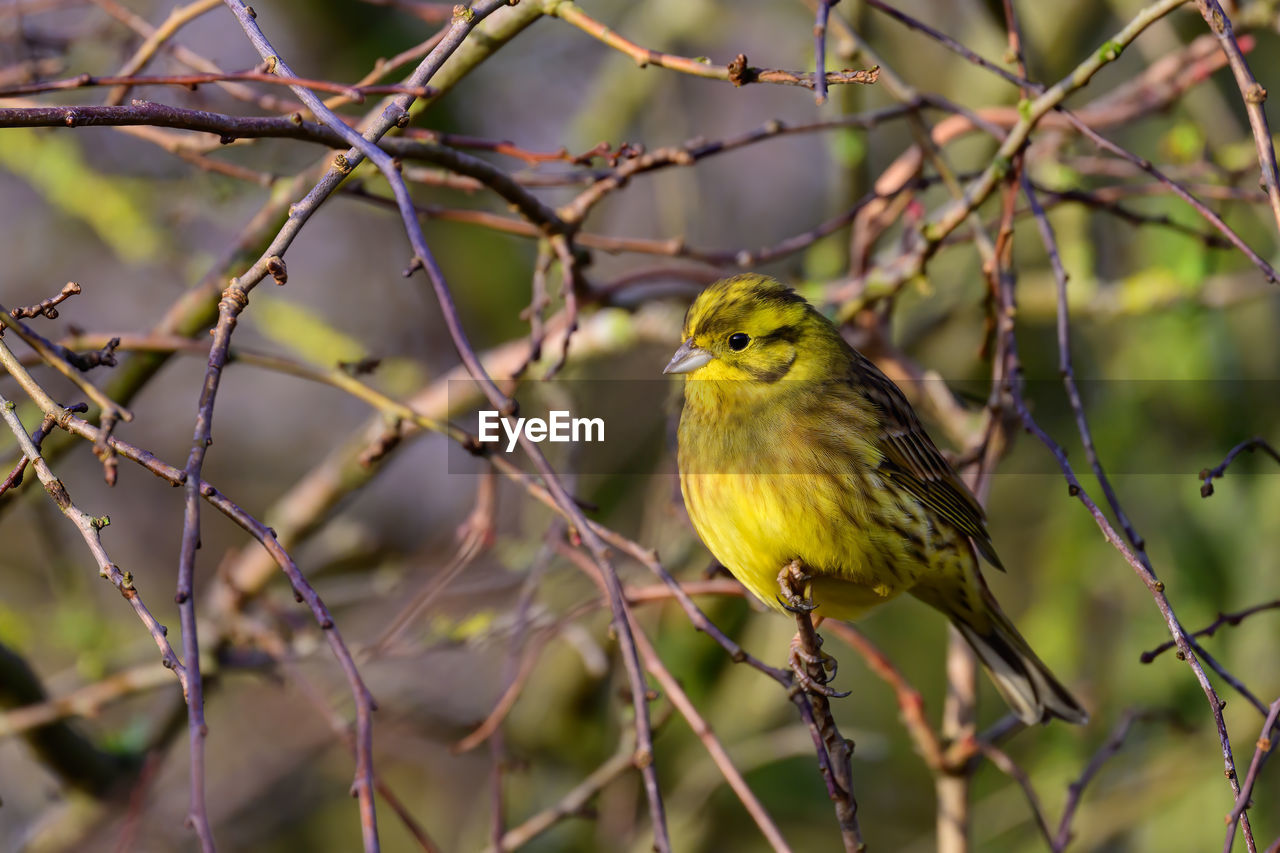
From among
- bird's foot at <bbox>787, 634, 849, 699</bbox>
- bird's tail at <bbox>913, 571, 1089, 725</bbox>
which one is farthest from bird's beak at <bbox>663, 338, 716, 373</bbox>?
bird's tail at <bbox>913, 571, 1089, 725</bbox>

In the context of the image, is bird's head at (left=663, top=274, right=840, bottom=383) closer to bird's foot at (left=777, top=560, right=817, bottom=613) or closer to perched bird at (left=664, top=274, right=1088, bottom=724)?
perched bird at (left=664, top=274, right=1088, bottom=724)

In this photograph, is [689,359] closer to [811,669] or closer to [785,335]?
[785,335]

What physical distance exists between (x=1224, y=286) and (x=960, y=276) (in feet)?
3.50

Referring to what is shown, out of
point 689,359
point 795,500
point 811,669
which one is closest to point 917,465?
point 795,500

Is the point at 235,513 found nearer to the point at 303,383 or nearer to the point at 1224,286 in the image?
the point at 1224,286

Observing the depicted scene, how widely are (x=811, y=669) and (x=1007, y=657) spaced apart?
4.53ft

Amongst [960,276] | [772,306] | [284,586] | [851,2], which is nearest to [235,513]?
[772,306]

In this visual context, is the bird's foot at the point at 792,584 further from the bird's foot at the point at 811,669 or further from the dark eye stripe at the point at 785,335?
the dark eye stripe at the point at 785,335

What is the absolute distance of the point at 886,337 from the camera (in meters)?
3.95

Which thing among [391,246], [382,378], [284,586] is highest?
[391,246]

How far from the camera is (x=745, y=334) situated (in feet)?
10.4

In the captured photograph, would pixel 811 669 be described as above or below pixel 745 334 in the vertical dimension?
below

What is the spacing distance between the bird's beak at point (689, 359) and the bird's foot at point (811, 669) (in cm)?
79

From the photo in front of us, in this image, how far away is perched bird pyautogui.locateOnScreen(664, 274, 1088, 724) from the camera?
2928 millimetres
